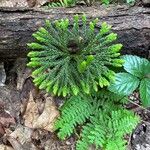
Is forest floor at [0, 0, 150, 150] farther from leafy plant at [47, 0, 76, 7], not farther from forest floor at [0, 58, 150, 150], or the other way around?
leafy plant at [47, 0, 76, 7]

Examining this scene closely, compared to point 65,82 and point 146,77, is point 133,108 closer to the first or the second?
point 146,77

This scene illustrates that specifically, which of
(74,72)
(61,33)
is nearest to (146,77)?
(74,72)

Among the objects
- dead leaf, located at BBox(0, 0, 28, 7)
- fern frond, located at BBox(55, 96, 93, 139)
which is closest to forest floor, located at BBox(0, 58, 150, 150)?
fern frond, located at BBox(55, 96, 93, 139)

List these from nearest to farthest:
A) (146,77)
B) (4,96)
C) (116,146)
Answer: (116,146) → (146,77) → (4,96)

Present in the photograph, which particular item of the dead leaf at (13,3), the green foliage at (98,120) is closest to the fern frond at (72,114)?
the green foliage at (98,120)

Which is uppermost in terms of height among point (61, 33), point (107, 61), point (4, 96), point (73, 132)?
point (61, 33)

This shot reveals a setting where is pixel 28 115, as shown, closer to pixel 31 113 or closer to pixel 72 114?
pixel 31 113
